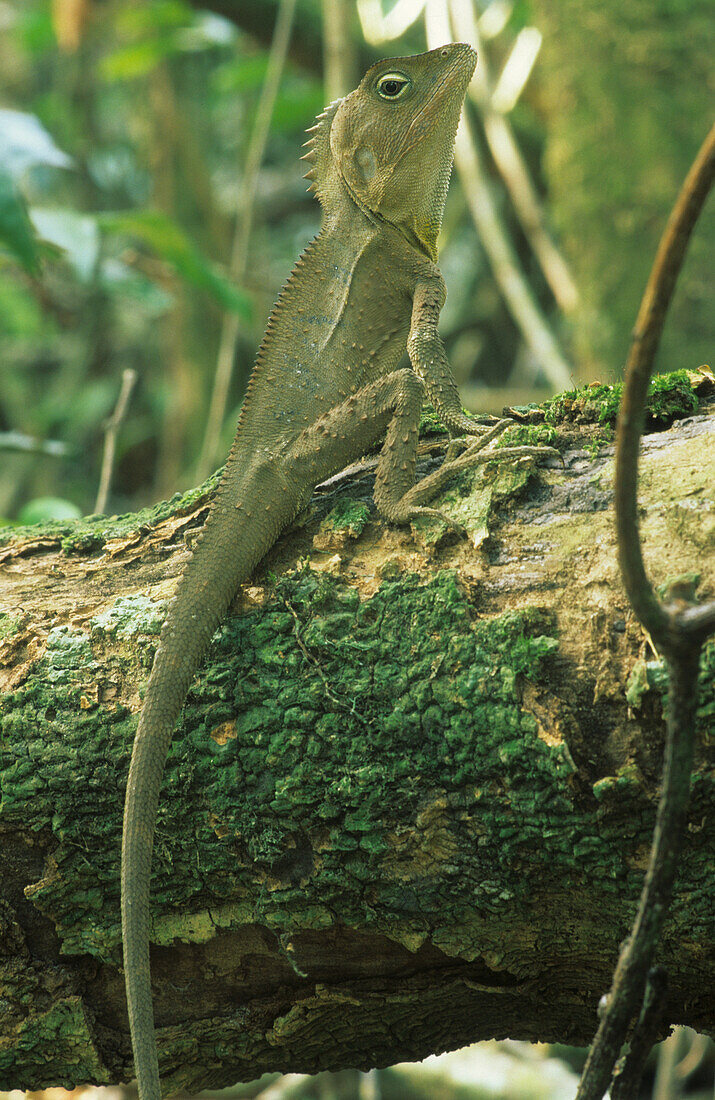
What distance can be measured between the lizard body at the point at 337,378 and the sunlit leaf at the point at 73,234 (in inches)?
56.1

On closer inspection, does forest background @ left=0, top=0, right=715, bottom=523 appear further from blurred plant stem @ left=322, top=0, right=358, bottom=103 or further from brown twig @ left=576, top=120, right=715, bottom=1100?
brown twig @ left=576, top=120, right=715, bottom=1100

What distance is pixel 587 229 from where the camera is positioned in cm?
648

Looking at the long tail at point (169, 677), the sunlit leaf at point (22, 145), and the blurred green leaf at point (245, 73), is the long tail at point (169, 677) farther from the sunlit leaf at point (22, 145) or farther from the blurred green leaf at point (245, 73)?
the blurred green leaf at point (245, 73)

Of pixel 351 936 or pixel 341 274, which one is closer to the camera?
pixel 351 936

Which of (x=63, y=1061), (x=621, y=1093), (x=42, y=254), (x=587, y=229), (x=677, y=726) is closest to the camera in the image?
(x=677, y=726)

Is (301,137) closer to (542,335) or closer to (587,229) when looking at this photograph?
(587,229)

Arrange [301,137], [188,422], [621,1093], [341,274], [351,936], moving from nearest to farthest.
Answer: [621,1093], [351,936], [341,274], [188,422], [301,137]

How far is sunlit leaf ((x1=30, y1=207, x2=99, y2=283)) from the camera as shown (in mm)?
4414

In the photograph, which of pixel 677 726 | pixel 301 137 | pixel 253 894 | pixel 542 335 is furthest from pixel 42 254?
pixel 301 137

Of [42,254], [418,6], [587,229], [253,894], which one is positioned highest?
[418,6]

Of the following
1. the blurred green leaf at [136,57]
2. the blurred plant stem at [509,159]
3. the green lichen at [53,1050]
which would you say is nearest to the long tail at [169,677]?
the green lichen at [53,1050]

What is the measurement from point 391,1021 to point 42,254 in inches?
152

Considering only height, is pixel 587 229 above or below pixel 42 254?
above

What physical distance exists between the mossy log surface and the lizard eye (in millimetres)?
1646
